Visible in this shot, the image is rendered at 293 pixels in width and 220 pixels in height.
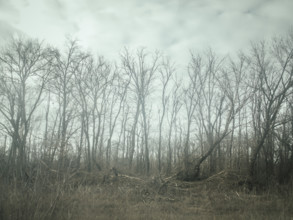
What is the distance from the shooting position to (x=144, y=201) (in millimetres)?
7223

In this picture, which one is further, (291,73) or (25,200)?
(291,73)

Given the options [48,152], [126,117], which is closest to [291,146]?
[48,152]

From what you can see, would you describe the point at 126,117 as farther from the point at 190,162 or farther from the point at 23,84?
the point at 190,162

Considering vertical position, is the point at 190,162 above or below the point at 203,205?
above

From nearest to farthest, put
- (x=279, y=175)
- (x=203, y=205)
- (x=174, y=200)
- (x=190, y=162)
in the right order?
(x=203, y=205) < (x=174, y=200) < (x=279, y=175) < (x=190, y=162)

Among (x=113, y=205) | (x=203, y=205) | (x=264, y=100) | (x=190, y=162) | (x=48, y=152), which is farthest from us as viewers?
(x=264, y=100)

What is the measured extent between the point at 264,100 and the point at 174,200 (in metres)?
9.50

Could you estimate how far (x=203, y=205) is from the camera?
6828mm

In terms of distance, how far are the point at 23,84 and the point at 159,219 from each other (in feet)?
43.0

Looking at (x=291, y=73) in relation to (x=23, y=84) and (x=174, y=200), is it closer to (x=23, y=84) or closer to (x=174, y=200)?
(x=174, y=200)

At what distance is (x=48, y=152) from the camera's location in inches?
186

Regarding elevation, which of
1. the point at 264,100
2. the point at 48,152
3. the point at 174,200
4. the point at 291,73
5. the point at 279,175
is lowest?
the point at 174,200

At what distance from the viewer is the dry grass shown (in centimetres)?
401

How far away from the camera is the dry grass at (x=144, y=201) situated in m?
4.01
